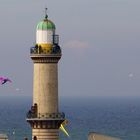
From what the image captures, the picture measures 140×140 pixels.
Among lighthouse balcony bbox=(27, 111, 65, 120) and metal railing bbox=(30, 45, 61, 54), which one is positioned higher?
metal railing bbox=(30, 45, 61, 54)

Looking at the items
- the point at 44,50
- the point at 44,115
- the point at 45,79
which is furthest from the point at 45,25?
the point at 44,115

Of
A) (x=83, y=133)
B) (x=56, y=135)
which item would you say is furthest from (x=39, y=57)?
(x=83, y=133)

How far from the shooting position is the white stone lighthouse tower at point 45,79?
59.1 meters

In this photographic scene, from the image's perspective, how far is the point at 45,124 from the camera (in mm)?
58938

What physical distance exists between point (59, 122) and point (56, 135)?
2.96 feet

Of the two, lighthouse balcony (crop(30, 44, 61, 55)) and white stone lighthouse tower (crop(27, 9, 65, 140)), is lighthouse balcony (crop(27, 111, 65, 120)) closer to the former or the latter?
white stone lighthouse tower (crop(27, 9, 65, 140))

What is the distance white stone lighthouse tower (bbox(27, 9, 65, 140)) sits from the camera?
5912cm

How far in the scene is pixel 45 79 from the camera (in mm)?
59500

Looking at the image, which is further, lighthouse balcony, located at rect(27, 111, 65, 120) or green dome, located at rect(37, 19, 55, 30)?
green dome, located at rect(37, 19, 55, 30)

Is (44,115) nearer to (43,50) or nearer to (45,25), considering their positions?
(43,50)

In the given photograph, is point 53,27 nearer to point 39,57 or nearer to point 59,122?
point 39,57

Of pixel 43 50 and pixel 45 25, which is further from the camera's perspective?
pixel 45 25

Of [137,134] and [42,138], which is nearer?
[42,138]

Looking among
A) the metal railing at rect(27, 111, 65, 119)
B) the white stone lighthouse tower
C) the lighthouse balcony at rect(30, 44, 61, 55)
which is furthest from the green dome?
the metal railing at rect(27, 111, 65, 119)
